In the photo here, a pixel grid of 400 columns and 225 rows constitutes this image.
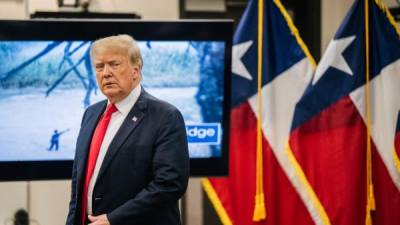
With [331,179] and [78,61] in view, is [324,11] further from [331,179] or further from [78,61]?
[78,61]

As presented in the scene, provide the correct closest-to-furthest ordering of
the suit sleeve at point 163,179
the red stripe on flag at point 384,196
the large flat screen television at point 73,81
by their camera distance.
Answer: the suit sleeve at point 163,179, the large flat screen television at point 73,81, the red stripe on flag at point 384,196

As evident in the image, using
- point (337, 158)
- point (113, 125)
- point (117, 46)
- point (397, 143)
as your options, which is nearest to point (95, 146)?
point (113, 125)

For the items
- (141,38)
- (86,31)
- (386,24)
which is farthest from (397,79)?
(86,31)

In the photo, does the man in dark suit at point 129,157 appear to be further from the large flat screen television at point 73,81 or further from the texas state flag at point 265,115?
the texas state flag at point 265,115

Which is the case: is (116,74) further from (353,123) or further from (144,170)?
(353,123)

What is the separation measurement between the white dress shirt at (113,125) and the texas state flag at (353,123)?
5.94 ft

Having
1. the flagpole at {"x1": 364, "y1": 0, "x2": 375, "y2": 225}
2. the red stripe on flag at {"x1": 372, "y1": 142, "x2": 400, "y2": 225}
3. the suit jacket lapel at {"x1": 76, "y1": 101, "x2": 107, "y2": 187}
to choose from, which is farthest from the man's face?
the red stripe on flag at {"x1": 372, "y1": 142, "x2": 400, "y2": 225}

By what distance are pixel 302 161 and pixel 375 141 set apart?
0.45 m

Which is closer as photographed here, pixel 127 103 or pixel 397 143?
pixel 127 103

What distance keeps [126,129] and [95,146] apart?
135 millimetres

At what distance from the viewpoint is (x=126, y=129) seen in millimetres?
1854

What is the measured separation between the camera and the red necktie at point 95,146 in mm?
1898

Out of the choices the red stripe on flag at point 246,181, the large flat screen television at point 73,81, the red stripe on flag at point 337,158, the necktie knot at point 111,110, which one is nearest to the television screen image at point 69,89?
the large flat screen television at point 73,81

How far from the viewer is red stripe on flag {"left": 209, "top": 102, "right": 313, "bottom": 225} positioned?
3.53 m
